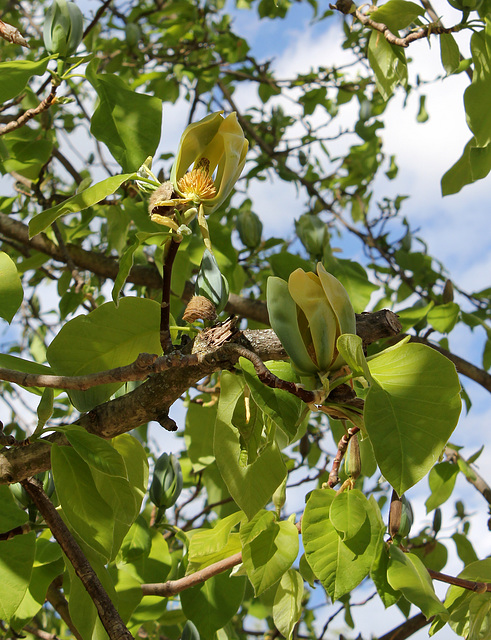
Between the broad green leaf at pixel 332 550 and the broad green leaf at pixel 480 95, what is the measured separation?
0.67 m

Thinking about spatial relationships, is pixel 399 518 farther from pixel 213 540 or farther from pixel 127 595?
pixel 127 595

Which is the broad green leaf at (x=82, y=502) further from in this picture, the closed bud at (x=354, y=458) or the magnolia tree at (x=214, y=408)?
the closed bud at (x=354, y=458)

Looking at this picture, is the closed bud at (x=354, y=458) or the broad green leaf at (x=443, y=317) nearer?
the closed bud at (x=354, y=458)

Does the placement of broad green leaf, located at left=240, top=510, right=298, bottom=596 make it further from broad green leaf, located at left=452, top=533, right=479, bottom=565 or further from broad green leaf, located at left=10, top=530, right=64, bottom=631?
broad green leaf, located at left=452, top=533, right=479, bottom=565

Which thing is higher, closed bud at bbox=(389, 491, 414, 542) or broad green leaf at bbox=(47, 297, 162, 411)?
broad green leaf at bbox=(47, 297, 162, 411)

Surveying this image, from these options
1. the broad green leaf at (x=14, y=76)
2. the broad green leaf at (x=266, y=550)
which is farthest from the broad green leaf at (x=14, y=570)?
the broad green leaf at (x=14, y=76)

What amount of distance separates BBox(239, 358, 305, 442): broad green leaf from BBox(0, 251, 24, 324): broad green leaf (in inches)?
14.2

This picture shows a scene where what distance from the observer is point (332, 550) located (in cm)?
70

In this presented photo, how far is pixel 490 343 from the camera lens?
1723 millimetres

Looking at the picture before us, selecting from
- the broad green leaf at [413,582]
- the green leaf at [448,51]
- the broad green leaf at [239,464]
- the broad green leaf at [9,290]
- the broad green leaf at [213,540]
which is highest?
the green leaf at [448,51]

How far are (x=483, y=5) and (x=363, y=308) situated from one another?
0.62 m

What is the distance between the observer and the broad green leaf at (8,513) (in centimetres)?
77

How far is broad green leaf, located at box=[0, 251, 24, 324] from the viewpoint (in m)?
0.79

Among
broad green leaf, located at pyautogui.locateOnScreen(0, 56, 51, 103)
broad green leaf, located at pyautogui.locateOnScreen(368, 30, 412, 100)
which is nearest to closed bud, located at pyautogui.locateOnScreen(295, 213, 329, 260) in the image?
broad green leaf, located at pyautogui.locateOnScreen(368, 30, 412, 100)
